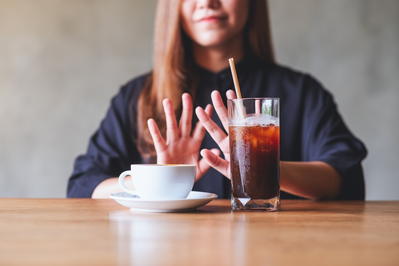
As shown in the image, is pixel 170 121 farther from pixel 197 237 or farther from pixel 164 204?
pixel 197 237

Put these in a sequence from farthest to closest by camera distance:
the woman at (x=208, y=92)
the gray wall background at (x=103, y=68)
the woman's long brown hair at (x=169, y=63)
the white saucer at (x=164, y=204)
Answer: the gray wall background at (x=103, y=68) < the woman's long brown hair at (x=169, y=63) < the woman at (x=208, y=92) < the white saucer at (x=164, y=204)

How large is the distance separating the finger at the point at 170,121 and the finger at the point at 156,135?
0.04m

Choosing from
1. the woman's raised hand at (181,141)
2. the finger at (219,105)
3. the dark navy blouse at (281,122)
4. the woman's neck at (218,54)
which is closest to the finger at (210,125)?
the finger at (219,105)

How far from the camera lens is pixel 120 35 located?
3.41 meters

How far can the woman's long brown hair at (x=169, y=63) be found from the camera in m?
1.92

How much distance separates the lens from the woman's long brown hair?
1.92 meters

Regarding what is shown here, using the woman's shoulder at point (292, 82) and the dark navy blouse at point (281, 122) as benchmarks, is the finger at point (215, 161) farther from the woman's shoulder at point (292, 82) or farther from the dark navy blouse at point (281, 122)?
the woman's shoulder at point (292, 82)

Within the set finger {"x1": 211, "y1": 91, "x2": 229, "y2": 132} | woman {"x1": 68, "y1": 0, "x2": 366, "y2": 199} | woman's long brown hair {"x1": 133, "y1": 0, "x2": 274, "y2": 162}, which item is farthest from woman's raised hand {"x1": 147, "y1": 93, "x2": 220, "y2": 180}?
woman's long brown hair {"x1": 133, "y1": 0, "x2": 274, "y2": 162}

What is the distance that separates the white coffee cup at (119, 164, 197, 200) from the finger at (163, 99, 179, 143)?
1.25ft

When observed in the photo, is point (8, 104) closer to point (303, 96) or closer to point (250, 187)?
point (303, 96)

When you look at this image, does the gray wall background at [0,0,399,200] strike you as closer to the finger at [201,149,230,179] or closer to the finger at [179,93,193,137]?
the finger at [179,93,193,137]

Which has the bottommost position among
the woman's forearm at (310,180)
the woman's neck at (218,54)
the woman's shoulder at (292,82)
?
the woman's forearm at (310,180)

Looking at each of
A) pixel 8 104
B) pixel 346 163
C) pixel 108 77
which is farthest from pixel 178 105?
pixel 8 104

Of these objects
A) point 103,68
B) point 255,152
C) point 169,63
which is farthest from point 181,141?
point 103,68
